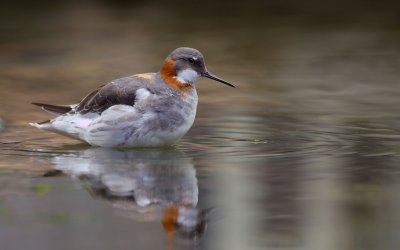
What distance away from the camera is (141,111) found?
847cm

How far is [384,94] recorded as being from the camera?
37.3 feet

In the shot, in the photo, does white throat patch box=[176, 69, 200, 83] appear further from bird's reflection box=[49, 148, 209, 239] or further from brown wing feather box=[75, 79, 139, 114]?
bird's reflection box=[49, 148, 209, 239]

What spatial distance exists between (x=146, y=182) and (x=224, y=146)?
5.28ft

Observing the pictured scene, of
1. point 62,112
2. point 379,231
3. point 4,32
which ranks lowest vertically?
point 379,231

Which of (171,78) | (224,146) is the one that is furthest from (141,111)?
(224,146)

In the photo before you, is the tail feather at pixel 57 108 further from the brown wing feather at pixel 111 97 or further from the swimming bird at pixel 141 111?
the brown wing feather at pixel 111 97

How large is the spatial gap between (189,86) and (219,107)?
76.7 inches

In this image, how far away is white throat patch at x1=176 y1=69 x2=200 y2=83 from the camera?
8.88 m

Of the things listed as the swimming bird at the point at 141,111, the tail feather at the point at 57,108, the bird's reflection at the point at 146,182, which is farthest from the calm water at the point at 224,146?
the tail feather at the point at 57,108

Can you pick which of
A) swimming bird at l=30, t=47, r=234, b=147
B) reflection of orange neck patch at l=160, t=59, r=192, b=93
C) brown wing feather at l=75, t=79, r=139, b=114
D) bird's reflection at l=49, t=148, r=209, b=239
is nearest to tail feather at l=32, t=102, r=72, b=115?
swimming bird at l=30, t=47, r=234, b=147

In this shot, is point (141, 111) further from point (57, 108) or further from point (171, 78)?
point (57, 108)

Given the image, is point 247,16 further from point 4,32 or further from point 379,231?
point 379,231

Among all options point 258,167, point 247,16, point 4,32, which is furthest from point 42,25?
point 258,167

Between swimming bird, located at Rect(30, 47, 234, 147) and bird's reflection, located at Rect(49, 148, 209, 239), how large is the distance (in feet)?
0.48
